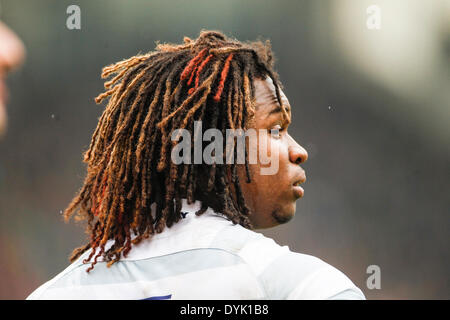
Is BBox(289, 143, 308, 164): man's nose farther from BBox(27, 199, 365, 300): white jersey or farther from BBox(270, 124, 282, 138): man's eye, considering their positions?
BBox(27, 199, 365, 300): white jersey

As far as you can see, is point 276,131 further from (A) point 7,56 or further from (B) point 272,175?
(A) point 7,56

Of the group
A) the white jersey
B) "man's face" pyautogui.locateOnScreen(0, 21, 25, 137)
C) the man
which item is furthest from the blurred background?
the white jersey

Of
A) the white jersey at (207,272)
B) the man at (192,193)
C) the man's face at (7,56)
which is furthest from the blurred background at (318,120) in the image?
the white jersey at (207,272)

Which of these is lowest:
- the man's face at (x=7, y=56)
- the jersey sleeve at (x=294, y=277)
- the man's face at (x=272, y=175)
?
the jersey sleeve at (x=294, y=277)

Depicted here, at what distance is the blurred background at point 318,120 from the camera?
8.73 ft

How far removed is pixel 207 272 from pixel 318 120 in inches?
80.5

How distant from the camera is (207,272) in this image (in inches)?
33.1

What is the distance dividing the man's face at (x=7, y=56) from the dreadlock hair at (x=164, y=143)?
1.79 metres

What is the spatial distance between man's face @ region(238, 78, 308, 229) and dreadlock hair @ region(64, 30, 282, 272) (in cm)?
2

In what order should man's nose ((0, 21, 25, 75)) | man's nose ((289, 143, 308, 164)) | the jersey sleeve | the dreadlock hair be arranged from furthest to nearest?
man's nose ((0, 21, 25, 75))
man's nose ((289, 143, 308, 164))
the dreadlock hair
the jersey sleeve

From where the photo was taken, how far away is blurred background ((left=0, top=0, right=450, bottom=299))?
266cm

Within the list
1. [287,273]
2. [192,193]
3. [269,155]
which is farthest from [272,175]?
[287,273]

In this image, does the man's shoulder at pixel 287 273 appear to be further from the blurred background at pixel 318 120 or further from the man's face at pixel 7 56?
the man's face at pixel 7 56
